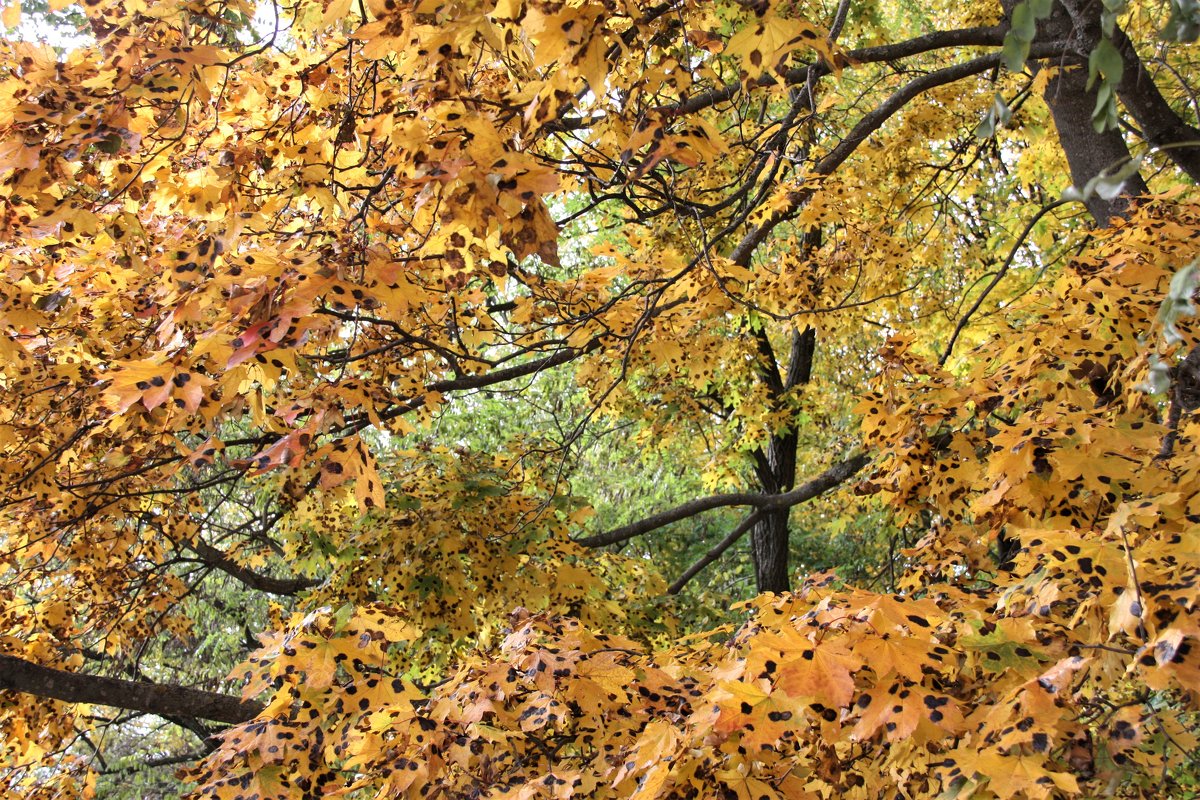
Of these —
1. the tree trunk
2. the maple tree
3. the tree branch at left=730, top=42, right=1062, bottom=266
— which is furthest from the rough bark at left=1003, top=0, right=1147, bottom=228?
the tree trunk

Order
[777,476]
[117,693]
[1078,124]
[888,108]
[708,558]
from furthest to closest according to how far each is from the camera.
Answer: [777,476]
[708,558]
[888,108]
[1078,124]
[117,693]

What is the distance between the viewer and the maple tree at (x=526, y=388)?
6.22 feet

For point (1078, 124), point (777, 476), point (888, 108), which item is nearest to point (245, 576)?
point (888, 108)

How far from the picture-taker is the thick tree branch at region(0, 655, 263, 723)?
11.9ft

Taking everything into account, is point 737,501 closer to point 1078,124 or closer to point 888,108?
point 888,108

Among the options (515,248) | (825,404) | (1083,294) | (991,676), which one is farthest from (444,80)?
(825,404)

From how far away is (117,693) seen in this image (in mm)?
3830

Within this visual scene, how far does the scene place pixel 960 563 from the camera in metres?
3.43

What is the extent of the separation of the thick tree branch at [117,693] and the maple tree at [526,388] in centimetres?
1

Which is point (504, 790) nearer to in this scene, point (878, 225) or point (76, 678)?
point (76, 678)

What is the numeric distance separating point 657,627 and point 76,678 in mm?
3340

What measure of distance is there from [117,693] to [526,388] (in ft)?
7.00

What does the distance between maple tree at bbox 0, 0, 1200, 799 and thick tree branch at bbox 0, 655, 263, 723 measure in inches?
0.6

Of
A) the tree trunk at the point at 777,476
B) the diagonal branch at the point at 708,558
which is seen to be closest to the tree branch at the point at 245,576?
the diagonal branch at the point at 708,558
